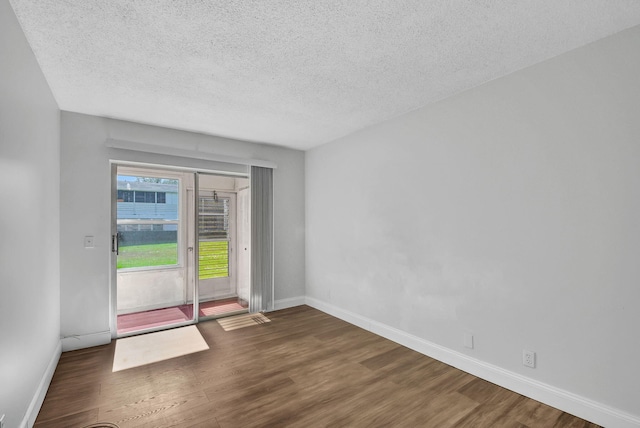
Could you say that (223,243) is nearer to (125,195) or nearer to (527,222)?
(125,195)

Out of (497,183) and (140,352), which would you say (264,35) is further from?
(140,352)

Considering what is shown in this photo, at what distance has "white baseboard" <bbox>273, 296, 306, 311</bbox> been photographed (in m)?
4.82

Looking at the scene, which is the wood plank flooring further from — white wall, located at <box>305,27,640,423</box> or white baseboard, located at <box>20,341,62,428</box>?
white wall, located at <box>305,27,640,423</box>

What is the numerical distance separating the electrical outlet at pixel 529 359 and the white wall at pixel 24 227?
3.39 metres

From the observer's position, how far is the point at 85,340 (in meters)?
3.38

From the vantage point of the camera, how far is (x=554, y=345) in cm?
228

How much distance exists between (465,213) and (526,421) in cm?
163

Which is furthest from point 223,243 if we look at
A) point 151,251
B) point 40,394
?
point 40,394

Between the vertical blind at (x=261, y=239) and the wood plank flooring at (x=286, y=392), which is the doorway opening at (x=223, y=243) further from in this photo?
the wood plank flooring at (x=286, y=392)

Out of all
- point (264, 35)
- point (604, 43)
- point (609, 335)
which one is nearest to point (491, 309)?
point (609, 335)

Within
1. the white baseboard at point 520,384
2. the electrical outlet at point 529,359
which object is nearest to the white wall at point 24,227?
the white baseboard at point 520,384

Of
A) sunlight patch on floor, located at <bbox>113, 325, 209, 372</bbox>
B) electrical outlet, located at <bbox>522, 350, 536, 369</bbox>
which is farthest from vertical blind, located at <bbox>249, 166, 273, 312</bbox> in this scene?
electrical outlet, located at <bbox>522, 350, 536, 369</bbox>

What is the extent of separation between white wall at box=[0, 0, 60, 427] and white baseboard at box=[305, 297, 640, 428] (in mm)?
3184

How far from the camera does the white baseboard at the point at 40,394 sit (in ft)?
6.51
